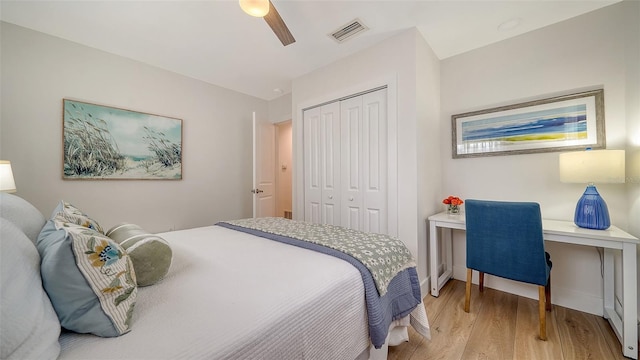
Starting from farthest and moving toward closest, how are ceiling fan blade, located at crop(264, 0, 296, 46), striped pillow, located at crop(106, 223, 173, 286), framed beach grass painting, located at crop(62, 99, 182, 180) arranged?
framed beach grass painting, located at crop(62, 99, 182, 180) → ceiling fan blade, located at crop(264, 0, 296, 46) → striped pillow, located at crop(106, 223, 173, 286)

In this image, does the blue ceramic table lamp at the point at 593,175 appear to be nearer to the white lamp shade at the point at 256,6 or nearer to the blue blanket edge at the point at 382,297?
the blue blanket edge at the point at 382,297

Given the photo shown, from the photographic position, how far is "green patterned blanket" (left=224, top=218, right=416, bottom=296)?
3.99 ft

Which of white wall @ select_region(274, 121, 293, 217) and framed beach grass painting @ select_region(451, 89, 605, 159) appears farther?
white wall @ select_region(274, 121, 293, 217)

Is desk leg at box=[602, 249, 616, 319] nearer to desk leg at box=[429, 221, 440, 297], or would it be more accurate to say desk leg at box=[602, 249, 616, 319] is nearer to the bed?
desk leg at box=[429, 221, 440, 297]

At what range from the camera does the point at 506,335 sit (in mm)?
1633

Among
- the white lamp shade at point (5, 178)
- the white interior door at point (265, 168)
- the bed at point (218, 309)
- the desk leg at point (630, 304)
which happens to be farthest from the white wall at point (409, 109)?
the white lamp shade at point (5, 178)

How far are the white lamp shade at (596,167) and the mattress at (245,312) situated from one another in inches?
73.3

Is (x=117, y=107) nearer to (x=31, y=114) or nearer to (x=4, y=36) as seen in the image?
(x=31, y=114)

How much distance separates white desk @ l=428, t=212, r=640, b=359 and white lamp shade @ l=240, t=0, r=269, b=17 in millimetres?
2154

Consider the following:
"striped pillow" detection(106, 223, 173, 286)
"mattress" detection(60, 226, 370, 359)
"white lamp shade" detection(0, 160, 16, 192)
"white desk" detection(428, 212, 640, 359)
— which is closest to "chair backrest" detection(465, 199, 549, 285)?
"white desk" detection(428, 212, 640, 359)

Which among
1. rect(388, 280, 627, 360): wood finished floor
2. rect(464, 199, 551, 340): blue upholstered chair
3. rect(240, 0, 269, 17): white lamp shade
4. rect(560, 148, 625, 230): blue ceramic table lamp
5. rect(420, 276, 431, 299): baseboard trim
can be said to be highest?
rect(240, 0, 269, 17): white lamp shade

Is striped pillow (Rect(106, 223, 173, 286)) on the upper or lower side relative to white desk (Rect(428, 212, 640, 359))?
upper

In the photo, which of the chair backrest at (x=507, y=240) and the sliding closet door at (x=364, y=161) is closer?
the chair backrest at (x=507, y=240)

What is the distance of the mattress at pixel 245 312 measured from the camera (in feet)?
2.04
